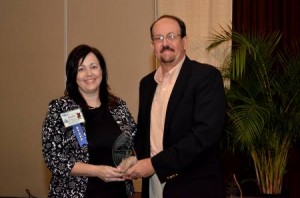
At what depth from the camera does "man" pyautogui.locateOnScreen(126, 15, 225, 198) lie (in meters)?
2.58

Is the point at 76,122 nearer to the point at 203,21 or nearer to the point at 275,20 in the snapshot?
the point at 203,21

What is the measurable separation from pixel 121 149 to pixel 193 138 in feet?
1.38

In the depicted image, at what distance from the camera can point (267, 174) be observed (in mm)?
4316

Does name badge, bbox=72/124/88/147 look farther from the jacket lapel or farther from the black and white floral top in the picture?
the jacket lapel

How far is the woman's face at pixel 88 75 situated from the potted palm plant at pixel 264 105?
5.74 ft

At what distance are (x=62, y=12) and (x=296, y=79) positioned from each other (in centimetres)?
316

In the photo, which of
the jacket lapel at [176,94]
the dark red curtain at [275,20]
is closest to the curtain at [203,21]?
the dark red curtain at [275,20]

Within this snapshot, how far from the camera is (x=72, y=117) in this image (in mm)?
2615

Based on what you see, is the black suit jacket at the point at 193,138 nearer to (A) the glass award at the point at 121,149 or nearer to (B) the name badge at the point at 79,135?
(A) the glass award at the point at 121,149

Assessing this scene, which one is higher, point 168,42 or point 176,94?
point 168,42

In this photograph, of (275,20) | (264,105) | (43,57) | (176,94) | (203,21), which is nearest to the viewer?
(176,94)

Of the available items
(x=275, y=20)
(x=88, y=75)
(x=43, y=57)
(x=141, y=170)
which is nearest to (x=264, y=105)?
(x=275, y=20)

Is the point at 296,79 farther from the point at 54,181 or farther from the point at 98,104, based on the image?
the point at 54,181

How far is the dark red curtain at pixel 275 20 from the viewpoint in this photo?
15.9ft
